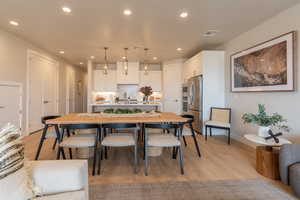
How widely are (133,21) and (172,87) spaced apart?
12.3ft

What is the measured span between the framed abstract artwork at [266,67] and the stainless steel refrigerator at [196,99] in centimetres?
88

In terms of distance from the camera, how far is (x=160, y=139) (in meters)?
2.45

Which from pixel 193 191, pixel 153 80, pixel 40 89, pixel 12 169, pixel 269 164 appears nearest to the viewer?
pixel 12 169

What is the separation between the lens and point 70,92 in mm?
7426

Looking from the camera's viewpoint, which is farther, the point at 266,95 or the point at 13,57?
the point at 13,57

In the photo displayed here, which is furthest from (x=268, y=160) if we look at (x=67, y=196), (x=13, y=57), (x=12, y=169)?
(x=13, y=57)

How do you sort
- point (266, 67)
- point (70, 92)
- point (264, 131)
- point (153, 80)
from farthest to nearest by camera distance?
point (70, 92) < point (153, 80) < point (266, 67) < point (264, 131)

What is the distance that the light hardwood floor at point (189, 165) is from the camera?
227 centimetres

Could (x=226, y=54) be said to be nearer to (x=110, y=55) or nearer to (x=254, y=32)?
(x=254, y=32)

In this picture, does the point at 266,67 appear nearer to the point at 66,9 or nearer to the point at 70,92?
the point at 66,9

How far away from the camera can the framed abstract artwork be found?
2723 mm

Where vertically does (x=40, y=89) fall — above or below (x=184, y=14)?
below

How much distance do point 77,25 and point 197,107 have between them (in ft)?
12.1

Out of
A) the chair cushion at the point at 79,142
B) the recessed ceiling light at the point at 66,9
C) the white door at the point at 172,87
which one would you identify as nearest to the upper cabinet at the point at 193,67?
the white door at the point at 172,87
